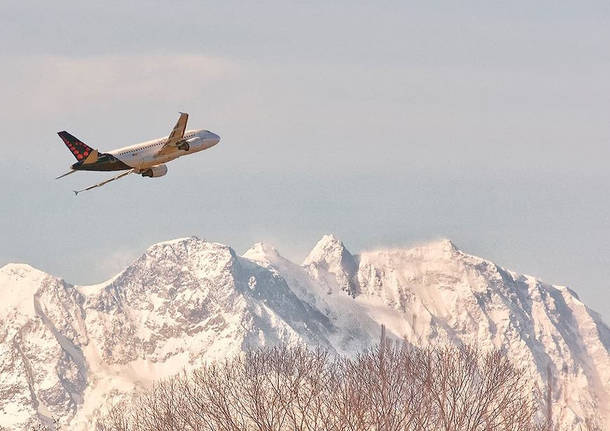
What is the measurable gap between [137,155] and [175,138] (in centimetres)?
534

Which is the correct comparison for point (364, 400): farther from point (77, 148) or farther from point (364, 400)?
point (77, 148)

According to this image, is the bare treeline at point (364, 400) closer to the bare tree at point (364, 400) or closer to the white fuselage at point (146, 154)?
the bare tree at point (364, 400)

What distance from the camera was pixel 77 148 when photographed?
157750mm

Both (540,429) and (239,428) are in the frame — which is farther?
(540,429)

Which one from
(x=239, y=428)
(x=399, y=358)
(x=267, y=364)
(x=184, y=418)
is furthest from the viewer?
(x=399, y=358)

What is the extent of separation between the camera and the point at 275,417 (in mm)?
155375

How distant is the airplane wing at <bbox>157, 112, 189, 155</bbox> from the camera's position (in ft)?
524

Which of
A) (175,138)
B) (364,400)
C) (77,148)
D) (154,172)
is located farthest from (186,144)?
(364,400)

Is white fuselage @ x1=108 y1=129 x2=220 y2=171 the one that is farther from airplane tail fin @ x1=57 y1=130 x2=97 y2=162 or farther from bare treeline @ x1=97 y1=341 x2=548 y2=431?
bare treeline @ x1=97 y1=341 x2=548 y2=431

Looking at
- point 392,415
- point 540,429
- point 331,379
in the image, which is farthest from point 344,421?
point 540,429

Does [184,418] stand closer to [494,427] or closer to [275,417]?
[275,417]

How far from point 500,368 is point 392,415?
20.5 metres

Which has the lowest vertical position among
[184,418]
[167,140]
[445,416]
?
[184,418]

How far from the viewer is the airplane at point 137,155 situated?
156 m
